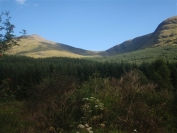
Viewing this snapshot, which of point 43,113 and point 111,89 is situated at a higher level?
point 111,89

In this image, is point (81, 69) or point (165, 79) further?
point (81, 69)

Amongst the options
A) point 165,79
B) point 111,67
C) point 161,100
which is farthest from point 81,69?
point 161,100

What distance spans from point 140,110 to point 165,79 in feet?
85.0

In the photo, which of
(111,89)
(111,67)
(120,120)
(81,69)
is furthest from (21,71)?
(120,120)

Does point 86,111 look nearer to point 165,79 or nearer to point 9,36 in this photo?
point 9,36

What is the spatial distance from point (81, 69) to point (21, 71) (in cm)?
1376

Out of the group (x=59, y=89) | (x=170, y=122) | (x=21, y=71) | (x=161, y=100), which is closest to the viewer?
(x=59, y=89)

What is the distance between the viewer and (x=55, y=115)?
8.47 metres

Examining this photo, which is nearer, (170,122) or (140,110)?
(140,110)

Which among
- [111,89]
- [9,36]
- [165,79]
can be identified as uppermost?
[9,36]

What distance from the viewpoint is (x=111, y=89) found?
35.8 ft

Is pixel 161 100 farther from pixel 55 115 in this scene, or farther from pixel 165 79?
pixel 165 79

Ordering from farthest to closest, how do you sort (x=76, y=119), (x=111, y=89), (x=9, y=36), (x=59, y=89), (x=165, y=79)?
(x=165, y=79) → (x=111, y=89) → (x=76, y=119) → (x=59, y=89) → (x=9, y=36)

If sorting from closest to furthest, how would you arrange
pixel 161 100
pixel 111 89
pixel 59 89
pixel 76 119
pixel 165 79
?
1. pixel 59 89
2. pixel 76 119
3. pixel 111 89
4. pixel 161 100
5. pixel 165 79
